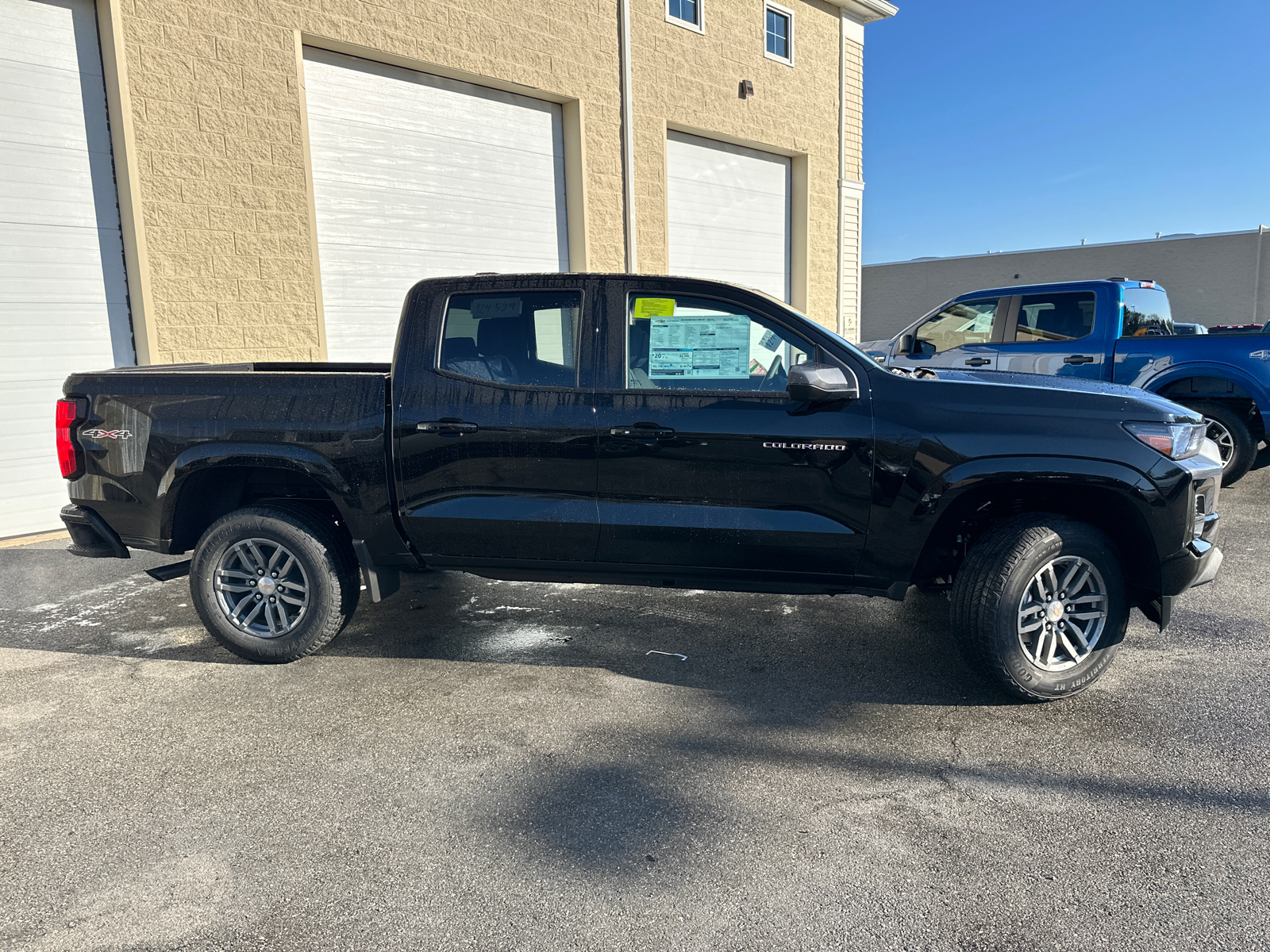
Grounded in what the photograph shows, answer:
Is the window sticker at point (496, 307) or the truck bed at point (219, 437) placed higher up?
the window sticker at point (496, 307)

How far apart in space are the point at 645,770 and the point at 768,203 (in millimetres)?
12847

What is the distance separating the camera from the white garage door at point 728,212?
42.2ft

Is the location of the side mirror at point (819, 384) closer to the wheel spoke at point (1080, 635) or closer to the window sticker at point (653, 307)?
the window sticker at point (653, 307)

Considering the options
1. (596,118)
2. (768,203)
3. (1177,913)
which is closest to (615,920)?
(1177,913)

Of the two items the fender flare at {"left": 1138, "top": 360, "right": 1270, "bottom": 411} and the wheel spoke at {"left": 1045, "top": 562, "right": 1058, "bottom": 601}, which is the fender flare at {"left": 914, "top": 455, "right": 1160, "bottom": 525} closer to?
the wheel spoke at {"left": 1045, "top": 562, "right": 1058, "bottom": 601}

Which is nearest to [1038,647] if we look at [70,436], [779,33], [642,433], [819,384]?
[819,384]

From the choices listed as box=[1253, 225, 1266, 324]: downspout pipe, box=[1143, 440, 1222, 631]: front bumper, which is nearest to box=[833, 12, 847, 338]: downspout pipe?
box=[1143, 440, 1222, 631]: front bumper

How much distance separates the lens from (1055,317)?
27.5ft

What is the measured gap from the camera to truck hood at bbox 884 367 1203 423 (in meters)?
3.59

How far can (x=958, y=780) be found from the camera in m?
3.11

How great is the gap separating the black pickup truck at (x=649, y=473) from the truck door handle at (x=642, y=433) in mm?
10

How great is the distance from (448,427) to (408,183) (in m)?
6.52

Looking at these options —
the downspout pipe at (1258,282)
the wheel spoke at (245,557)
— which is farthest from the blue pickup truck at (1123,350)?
the downspout pipe at (1258,282)

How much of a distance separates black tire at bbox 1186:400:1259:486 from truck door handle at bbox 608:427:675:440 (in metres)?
6.44
